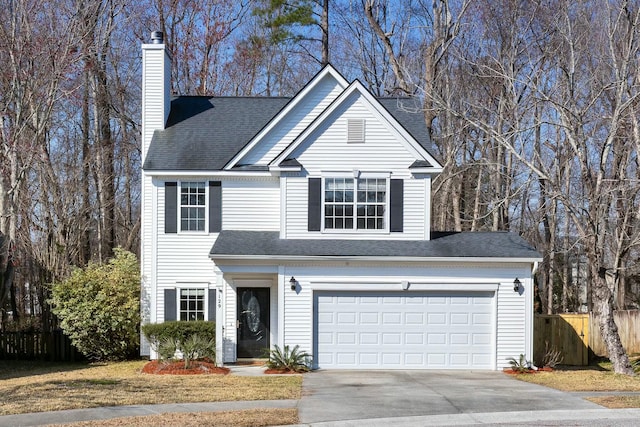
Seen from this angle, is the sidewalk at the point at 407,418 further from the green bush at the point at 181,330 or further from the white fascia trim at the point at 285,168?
the white fascia trim at the point at 285,168

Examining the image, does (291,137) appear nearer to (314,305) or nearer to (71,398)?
(314,305)

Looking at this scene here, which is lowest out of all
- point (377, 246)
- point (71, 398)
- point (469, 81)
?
point (71, 398)

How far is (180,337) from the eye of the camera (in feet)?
74.2

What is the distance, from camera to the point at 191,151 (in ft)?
81.4

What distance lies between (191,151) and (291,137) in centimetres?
305

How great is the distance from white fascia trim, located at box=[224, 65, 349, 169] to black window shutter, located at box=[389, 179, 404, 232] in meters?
3.73

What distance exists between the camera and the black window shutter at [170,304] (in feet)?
78.5

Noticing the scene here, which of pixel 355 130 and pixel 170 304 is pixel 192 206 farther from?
pixel 355 130

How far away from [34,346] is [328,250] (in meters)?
10.7

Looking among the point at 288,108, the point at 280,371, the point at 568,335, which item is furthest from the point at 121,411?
the point at 568,335

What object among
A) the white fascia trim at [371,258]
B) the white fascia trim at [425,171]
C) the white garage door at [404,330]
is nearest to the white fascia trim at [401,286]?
the white garage door at [404,330]

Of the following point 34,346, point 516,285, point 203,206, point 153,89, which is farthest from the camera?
point 34,346

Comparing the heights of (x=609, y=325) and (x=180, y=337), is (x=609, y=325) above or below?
above

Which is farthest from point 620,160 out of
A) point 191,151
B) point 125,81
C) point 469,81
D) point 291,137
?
point 125,81
